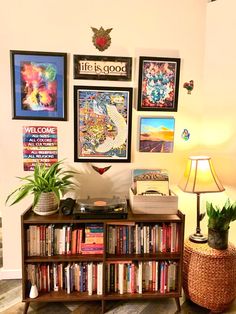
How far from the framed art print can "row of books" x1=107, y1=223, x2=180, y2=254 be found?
3.24 ft

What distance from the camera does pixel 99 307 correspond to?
188cm

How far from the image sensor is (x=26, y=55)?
1990mm

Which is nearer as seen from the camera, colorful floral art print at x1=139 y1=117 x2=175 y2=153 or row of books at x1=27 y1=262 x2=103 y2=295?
row of books at x1=27 y1=262 x2=103 y2=295

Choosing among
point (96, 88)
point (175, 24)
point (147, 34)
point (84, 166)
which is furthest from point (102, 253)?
point (175, 24)

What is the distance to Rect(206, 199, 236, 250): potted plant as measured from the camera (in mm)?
1743

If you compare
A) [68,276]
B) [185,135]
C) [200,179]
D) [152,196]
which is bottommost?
[68,276]

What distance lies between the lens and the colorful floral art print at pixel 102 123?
2.06m

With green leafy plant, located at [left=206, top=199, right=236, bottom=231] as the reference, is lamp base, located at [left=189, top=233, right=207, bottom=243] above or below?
below

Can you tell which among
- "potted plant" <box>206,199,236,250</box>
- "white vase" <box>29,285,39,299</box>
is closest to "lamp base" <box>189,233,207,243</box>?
"potted plant" <box>206,199,236,250</box>

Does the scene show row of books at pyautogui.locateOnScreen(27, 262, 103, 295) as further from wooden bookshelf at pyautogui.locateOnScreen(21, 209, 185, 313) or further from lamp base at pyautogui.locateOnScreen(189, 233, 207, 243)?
lamp base at pyautogui.locateOnScreen(189, 233, 207, 243)

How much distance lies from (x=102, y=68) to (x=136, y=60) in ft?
0.91

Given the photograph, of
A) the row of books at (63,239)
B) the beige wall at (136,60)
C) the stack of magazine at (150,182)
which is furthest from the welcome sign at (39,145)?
the stack of magazine at (150,182)

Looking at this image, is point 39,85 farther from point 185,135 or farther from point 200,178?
point 200,178

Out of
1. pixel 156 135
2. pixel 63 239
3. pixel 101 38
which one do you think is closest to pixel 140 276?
pixel 63 239
